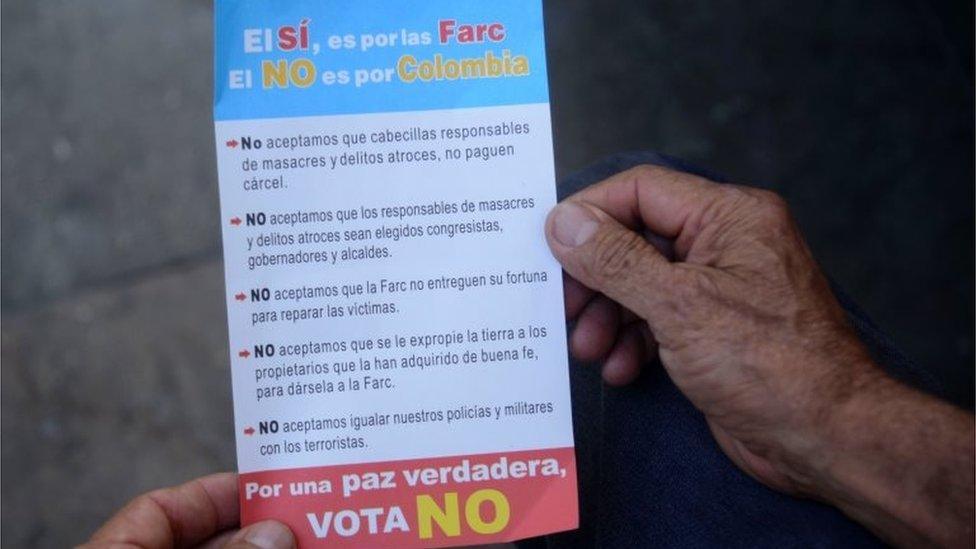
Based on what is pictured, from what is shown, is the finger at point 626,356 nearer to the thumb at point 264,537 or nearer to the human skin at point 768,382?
the human skin at point 768,382

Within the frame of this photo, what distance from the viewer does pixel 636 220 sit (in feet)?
2.84

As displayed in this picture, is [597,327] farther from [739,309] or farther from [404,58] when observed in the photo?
[404,58]

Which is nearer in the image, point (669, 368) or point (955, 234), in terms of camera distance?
point (669, 368)

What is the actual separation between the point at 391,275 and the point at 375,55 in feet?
0.57

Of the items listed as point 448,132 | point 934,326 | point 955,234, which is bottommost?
point 934,326

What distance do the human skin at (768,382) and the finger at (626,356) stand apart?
0.09 meters

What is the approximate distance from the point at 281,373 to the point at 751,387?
1.19 feet

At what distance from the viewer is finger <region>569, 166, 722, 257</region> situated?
82 centimetres

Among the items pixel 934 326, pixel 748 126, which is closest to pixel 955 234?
pixel 934 326

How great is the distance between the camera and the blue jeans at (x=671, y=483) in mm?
819

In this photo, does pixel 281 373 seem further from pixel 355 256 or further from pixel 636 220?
pixel 636 220

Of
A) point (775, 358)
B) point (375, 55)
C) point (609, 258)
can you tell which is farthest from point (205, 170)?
point (775, 358)

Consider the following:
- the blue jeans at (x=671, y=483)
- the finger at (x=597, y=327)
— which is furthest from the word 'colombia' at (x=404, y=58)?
the blue jeans at (x=671, y=483)

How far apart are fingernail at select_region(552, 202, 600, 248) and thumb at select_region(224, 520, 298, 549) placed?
1.01 ft
